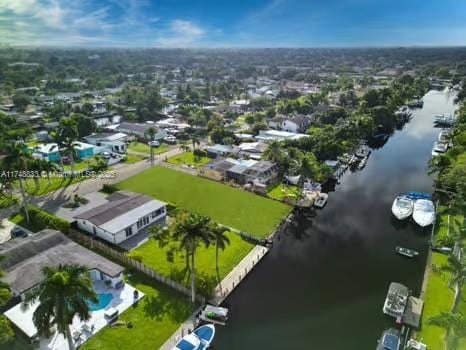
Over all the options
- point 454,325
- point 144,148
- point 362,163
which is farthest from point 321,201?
point 144,148

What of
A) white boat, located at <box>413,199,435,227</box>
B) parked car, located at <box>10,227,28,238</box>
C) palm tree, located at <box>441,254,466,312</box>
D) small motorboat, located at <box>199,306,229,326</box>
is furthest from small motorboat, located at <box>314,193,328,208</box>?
parked car, located at <box>10,227,28,238</box>

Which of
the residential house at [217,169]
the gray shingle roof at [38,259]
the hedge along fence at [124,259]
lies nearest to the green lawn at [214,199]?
the residential house at [217,169]

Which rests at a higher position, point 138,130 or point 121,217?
point 138,130

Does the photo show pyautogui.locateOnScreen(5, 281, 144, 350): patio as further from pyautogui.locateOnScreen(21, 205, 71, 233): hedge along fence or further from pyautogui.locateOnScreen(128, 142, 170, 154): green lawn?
pyautogui.locateOnScreen(128, 142, 170, 154): green lawn

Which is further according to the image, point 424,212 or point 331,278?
point 424,212

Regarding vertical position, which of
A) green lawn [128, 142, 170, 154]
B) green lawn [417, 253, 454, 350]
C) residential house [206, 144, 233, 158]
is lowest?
green lawn [417, 253, 454, 350]

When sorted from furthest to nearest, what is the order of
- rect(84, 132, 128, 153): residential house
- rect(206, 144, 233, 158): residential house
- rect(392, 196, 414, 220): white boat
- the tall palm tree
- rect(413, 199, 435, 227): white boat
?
rect(84, 132, 128, 153): residential house
rect(206, 144, 233, 158): residential house
rect(392, 196, 414, 220): white boat
rect(413, 199, 435, 227): white boat
the tall palm tree

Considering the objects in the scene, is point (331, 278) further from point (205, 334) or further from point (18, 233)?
point (18, 233)

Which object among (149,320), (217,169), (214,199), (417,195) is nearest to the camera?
(149,320)
